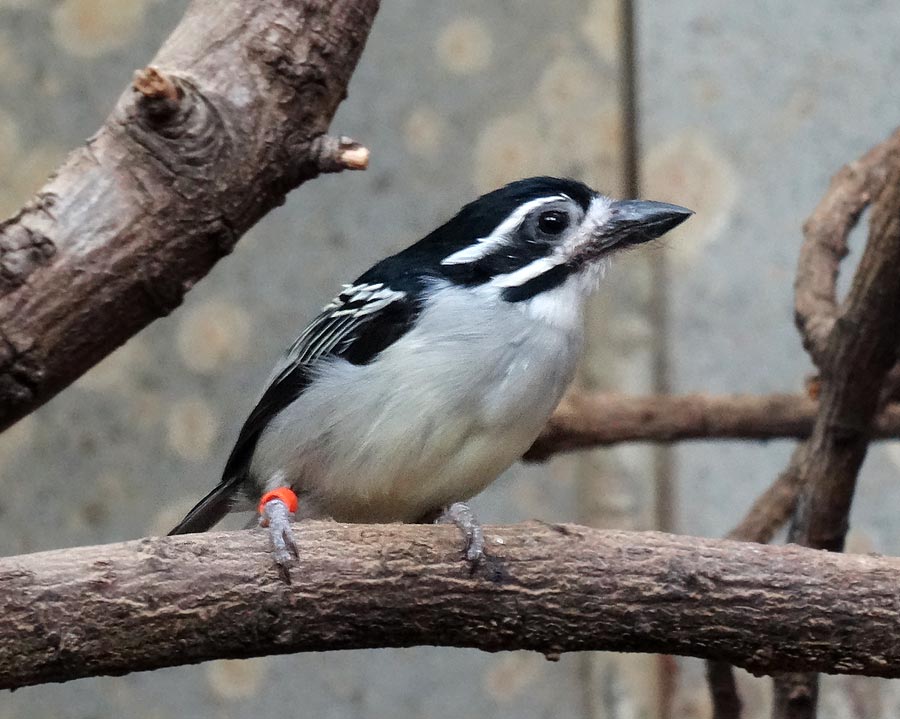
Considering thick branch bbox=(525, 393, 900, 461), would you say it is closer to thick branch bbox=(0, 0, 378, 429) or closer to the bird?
the bird

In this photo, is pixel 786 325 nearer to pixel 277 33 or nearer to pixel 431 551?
pixel 277 33

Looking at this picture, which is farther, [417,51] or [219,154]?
[417,51]

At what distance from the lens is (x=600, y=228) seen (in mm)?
2350

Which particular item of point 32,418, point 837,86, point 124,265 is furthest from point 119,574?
point 837,86

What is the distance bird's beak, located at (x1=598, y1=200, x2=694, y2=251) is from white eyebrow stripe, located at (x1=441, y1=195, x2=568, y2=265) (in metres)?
0.13

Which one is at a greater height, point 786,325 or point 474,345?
point 786,325

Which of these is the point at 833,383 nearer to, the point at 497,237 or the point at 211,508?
the point at 497,237

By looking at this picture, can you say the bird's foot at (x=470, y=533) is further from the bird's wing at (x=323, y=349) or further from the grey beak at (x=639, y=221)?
the grey beak at (x=639, y=221)

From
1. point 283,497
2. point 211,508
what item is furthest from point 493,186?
point 283,497

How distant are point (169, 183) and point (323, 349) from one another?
0.46m

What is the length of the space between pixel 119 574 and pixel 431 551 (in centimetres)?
46

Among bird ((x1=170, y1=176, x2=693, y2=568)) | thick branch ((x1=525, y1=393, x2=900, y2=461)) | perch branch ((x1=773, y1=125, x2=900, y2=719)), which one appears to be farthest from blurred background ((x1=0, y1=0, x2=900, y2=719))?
bird ((x1=170, y1=176, x2=693, y2=568))

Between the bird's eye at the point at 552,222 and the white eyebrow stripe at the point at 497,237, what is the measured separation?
3 cm

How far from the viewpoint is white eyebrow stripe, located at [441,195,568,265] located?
2293 mm
